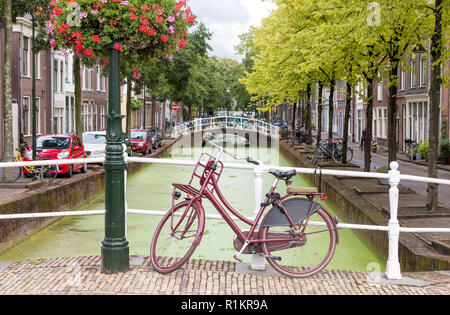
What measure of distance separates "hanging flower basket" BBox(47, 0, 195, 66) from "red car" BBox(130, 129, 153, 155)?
24.4 m

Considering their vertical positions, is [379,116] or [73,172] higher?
[379,116]

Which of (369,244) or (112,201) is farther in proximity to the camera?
(369,244)

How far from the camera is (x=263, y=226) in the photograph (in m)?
5.88

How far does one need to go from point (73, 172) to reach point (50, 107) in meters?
18.0

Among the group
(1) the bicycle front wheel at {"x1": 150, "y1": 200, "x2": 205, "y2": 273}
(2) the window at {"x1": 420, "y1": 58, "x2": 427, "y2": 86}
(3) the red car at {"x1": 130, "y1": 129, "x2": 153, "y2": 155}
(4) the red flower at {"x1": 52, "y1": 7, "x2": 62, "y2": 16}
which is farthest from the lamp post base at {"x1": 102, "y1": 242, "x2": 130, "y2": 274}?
(2) the window at {"x1": 420, "y1": 58, "x2": 427, "y2": 86}

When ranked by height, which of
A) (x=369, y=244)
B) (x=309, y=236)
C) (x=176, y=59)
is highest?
(x=176, y=59)

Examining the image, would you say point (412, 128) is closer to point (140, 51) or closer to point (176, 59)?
point (176, 59)

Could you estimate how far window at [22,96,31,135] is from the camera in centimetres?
3138

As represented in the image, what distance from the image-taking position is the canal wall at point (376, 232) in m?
7.81

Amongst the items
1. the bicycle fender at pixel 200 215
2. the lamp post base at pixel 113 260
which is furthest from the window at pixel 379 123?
the lamp post base at pixel 113 260

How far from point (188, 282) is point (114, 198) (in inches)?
46.6
